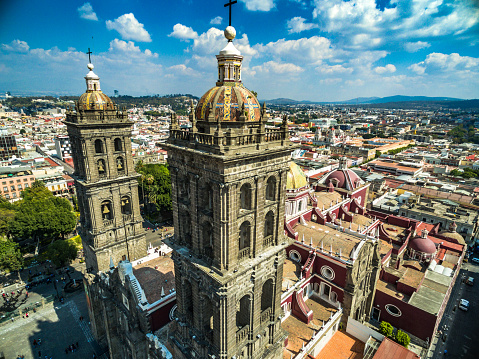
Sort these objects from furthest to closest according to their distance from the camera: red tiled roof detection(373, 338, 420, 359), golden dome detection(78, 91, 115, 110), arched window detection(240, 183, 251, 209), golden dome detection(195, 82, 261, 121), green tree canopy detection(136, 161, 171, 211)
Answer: green tree canopy detection(136, 161, 171, 211) < golden dome detection(78, 91, 115, 110) < red tiled roof detection(373, 338, 420, 359) < arched window detection(240, 183, 251, 209) < golden dome detection(195, 82, 261, 121)

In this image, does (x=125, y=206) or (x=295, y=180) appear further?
(x=295, y=180)

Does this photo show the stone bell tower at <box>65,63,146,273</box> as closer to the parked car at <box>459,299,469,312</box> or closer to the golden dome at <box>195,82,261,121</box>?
the golden dome at <box>195,82,261,121</box>

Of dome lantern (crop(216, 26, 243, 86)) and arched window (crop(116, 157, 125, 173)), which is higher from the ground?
dome lantern (crop(216, 26, 243, 86))

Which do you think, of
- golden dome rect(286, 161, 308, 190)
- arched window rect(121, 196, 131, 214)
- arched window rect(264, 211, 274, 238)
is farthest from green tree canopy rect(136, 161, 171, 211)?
arched window rect(264, 211, 274, 238)

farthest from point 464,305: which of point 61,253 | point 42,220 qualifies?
point 42,220

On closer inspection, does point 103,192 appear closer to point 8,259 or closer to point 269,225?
point 269,225

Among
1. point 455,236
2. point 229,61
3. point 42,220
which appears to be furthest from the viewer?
point 455,236
